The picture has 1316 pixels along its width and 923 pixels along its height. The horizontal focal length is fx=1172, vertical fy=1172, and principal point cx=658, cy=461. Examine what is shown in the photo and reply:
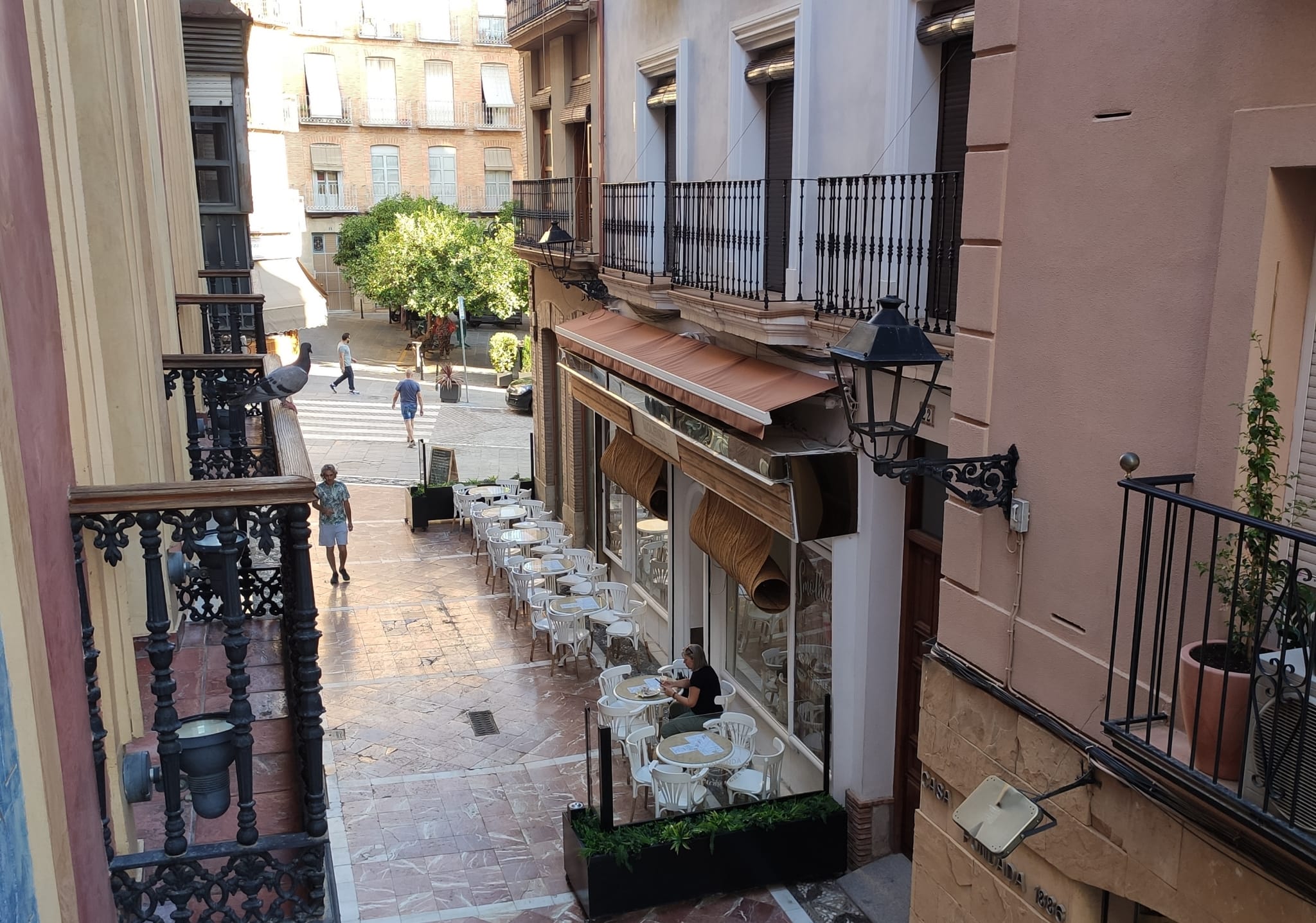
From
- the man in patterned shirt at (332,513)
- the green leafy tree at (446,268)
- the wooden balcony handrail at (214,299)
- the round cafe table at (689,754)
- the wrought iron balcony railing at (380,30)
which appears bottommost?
the round cafe table at (689,754)

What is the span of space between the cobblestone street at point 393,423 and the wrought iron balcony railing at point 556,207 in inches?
253

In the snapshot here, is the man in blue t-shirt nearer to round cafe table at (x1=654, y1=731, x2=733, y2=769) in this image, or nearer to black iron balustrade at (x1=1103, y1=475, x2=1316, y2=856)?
round cafe table at (x1=654, y1=731, x2=733, y2=769)

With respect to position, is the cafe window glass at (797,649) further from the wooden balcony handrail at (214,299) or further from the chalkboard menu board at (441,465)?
the chalkboard menu board at (441,465)

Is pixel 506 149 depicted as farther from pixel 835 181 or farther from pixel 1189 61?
pixel 1189 61

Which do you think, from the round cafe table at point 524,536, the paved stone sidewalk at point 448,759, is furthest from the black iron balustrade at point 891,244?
the round cafe table at point 524,536

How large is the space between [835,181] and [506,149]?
147 feet

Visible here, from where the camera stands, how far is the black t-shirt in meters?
11.0

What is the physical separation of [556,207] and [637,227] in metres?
5.08

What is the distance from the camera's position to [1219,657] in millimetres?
4207

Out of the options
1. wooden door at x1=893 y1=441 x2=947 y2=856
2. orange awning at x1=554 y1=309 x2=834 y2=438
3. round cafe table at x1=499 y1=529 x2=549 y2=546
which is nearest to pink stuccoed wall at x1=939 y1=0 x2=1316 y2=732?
wooden door at x1=893 y1=441 x2=947 y2=856

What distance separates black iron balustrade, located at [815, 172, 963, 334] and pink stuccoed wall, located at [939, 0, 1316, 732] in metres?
1.77

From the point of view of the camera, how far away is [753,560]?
35.1 ft

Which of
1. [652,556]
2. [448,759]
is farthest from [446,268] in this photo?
[448,759]

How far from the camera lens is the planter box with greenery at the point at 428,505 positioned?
795 inches
